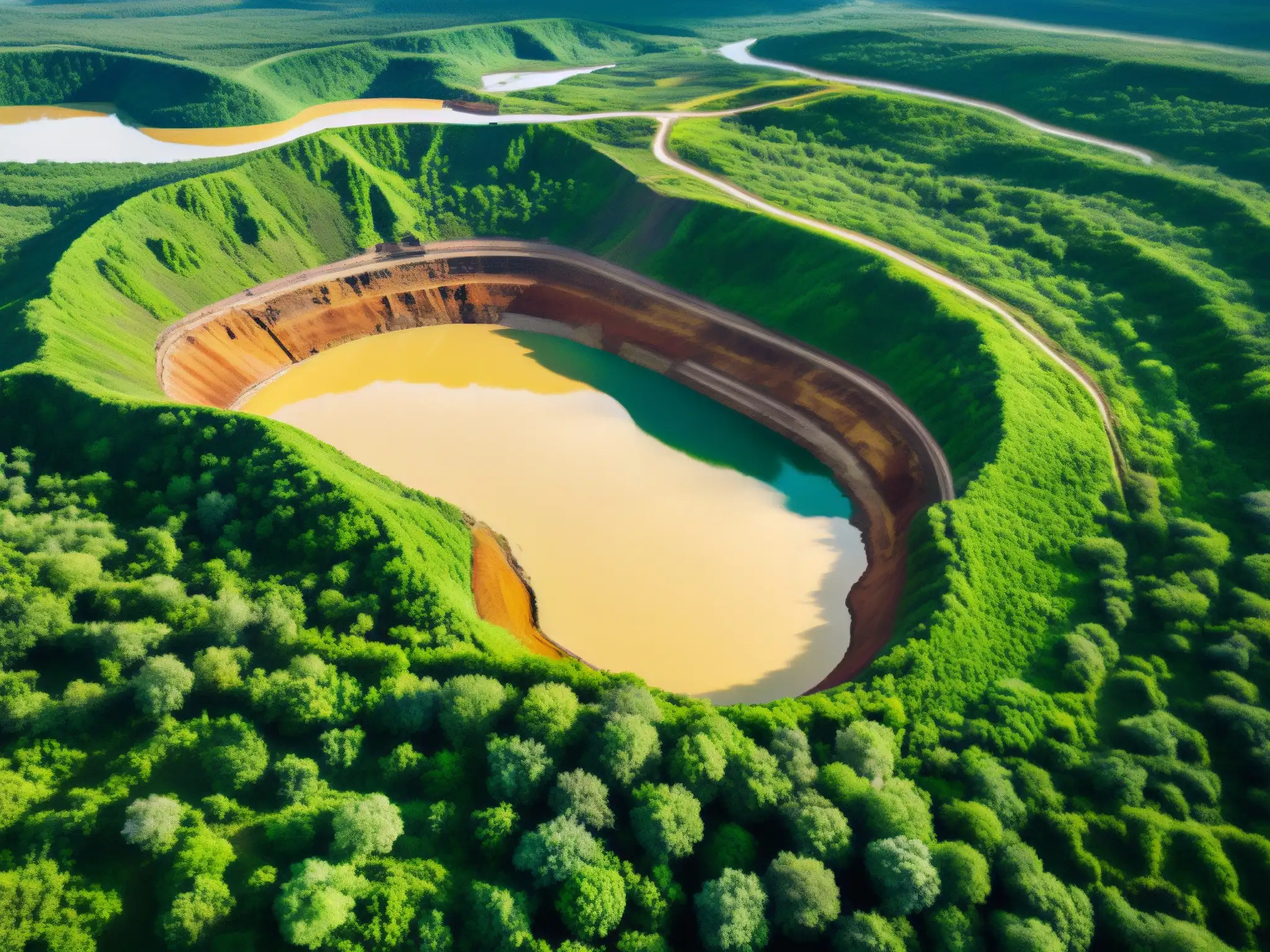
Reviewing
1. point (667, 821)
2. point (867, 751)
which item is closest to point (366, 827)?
point (667, 821)

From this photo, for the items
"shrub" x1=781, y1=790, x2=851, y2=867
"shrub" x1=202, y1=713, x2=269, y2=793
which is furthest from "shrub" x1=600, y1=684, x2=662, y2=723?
"shrub" x1=202, y1=713, x2=269, y2=793

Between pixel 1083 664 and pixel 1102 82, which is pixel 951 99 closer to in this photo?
pixel 1102 82

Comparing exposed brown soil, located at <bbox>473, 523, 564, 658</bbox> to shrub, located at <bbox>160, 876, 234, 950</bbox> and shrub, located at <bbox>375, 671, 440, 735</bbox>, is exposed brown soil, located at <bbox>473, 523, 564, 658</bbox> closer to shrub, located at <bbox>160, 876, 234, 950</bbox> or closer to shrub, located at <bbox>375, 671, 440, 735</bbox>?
shrub, located at <bbox>375, 671, 440, 735</bbox>

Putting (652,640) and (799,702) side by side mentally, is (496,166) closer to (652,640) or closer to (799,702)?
(652,640)

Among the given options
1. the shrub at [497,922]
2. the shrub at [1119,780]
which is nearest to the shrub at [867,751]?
the shrub at [1119,780]

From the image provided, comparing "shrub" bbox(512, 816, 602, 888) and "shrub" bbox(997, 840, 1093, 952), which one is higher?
"shrub" bbox(997, 840, 1093, 952)

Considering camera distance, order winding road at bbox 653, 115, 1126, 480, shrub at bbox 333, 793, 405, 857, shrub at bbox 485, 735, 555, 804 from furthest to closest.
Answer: winding road at bbox 653, 115, 1126, 480, shrub at bbox 485, 735, 555, 804, shrub at bbox 333, 793, 405, 857
